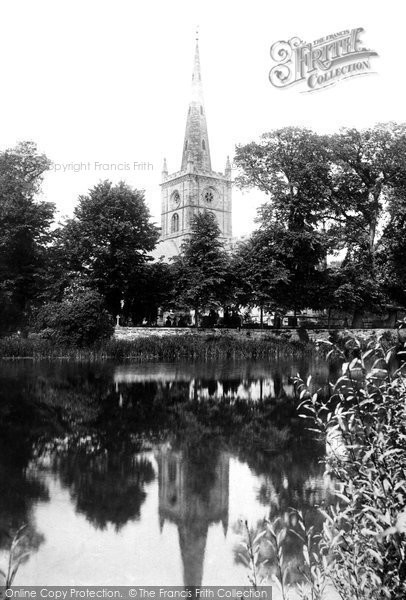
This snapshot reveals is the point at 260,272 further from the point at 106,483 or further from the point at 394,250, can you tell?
the point at 106,483

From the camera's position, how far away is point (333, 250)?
39.5m

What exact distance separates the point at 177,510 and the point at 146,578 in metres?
1.51

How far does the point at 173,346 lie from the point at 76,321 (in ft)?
18.3

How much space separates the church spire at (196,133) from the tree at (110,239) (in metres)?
49.2

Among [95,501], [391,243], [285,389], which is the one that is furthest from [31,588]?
[391,243]

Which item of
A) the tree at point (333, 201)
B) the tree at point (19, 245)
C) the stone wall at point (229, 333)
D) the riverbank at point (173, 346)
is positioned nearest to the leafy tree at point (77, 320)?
the riverbank at point (173, 346)

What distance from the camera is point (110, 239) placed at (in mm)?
36906

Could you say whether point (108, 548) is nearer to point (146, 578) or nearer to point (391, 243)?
point (146, 578)

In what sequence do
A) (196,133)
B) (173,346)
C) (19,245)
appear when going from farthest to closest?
(196,133), (19,245), (173,346)

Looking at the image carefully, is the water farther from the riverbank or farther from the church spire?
the church spire

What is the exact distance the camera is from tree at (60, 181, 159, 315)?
119 feet

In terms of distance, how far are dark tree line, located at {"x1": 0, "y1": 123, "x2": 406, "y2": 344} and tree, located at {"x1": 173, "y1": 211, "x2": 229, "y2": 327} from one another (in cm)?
9

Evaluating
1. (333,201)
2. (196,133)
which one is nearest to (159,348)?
(333,201)

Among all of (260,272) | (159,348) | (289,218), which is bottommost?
(159,348)
